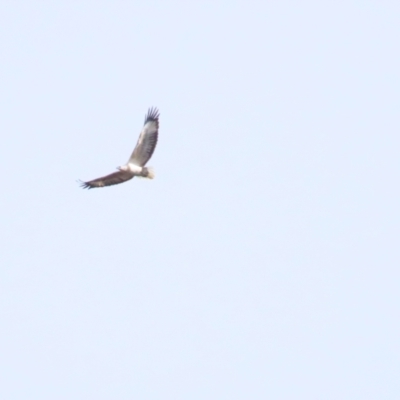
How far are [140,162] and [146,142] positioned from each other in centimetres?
69

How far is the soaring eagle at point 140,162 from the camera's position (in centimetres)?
2202

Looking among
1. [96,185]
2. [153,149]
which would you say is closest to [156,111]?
[153,149]

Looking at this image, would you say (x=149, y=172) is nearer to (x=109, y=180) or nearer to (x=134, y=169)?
(x=134, y=169)

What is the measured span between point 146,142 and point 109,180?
5.73 feet

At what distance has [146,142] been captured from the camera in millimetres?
22297

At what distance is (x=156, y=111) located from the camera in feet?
75.5

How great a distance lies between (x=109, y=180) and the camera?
22.6 meters

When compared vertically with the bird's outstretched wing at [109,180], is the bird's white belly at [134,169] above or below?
above

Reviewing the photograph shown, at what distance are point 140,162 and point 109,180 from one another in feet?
4.17

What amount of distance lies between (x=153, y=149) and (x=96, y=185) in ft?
7.51

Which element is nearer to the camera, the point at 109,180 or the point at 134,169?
the point at 134,169

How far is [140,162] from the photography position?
22141mm

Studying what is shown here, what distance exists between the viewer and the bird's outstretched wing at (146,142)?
2205 cm

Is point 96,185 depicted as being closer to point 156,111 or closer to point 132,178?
point 132,178
